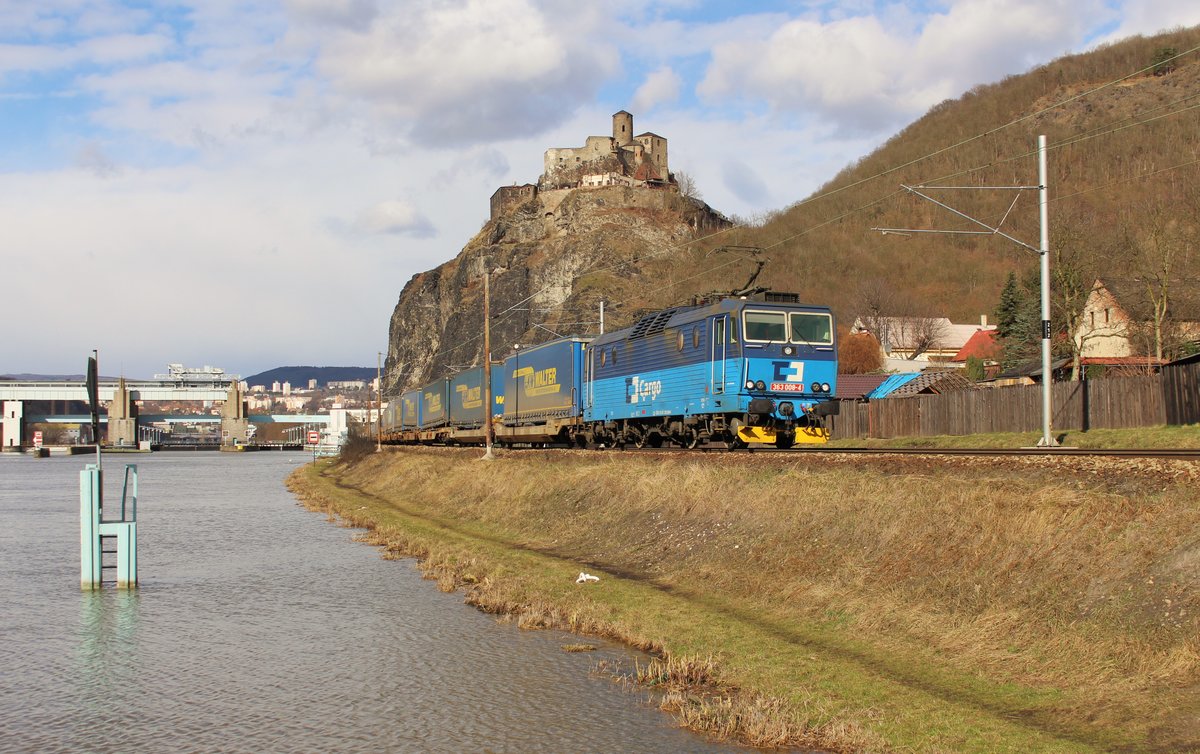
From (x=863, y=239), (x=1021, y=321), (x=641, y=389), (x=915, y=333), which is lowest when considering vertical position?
(x=641, y=389)

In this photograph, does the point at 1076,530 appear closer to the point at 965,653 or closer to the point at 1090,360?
the point at 965,653

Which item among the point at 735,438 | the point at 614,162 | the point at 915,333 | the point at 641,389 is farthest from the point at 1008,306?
the point at 614,162

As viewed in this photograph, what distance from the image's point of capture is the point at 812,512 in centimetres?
1848

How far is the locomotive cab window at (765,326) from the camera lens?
27.4 meters

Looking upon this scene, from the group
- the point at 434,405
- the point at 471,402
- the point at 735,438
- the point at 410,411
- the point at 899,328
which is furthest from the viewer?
the point at 899,328

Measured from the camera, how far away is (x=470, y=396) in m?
61.7

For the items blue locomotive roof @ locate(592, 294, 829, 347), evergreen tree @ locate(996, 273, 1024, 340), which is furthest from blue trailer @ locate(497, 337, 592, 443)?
evergreen tree @ locate(996, 273, 1024, 340)

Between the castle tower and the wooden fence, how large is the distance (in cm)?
15240

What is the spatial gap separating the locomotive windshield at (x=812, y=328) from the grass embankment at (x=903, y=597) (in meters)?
5.54

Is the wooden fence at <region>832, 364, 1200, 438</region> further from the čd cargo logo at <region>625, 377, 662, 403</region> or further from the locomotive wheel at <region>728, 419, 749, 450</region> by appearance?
the čd cargo logo at <region>625, 377, 662, 403</region>

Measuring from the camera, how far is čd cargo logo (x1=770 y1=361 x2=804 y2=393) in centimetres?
2745

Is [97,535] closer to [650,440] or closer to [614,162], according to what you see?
[650,440]

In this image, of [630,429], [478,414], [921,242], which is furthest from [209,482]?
[921,242]

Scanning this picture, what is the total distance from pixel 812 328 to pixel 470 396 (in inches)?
1425
